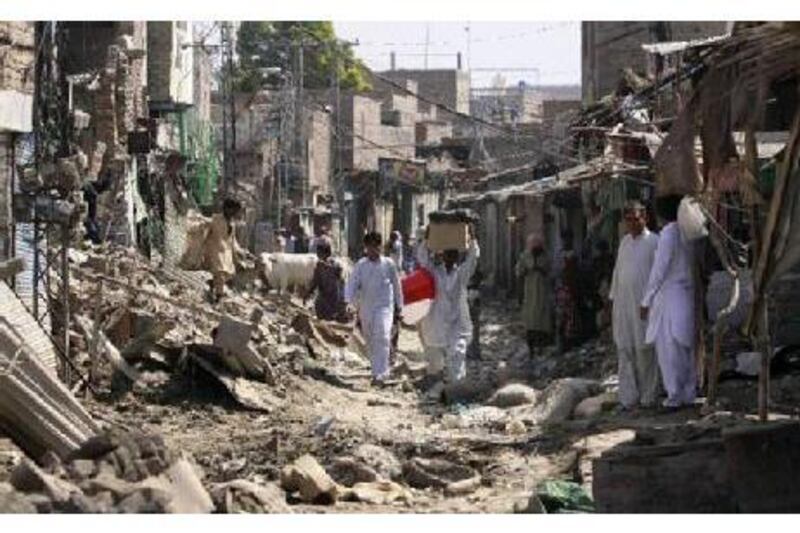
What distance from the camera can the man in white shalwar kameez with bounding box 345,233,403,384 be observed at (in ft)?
53.1

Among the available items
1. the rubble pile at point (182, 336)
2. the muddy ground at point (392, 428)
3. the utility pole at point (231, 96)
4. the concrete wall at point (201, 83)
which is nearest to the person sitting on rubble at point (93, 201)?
the rubble pile at point (182, 336)

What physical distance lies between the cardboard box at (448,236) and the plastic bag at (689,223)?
446 cm

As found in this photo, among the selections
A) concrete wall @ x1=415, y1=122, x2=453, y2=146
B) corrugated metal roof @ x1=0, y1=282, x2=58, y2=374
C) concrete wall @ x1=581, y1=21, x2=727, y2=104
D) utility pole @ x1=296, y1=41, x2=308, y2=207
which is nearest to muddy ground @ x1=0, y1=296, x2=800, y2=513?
corrugated metal roof @ x1=0, y1=282, x2=58, y2=374

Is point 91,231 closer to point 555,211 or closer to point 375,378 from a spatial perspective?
point 375,378

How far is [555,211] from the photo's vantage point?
31.1 m

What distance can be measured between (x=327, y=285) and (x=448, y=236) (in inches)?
173

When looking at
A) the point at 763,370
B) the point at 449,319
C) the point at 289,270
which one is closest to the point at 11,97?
the point at 449,319

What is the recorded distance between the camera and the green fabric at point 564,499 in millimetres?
8381

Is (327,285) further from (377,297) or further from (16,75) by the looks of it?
(16,75)

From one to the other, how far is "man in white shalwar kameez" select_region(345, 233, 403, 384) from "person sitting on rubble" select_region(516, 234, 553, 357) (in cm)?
318

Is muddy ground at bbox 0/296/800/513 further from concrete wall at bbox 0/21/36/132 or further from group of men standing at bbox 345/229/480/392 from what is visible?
concrete wall at bbox 0/21/36/132

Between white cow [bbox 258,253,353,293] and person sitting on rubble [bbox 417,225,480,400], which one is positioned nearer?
person sitting on rubble [bbox 417,225,480,400]

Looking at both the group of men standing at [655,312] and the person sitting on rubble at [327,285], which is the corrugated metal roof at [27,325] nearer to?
the group of men standing at [655,312]

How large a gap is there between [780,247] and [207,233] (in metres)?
11.8
